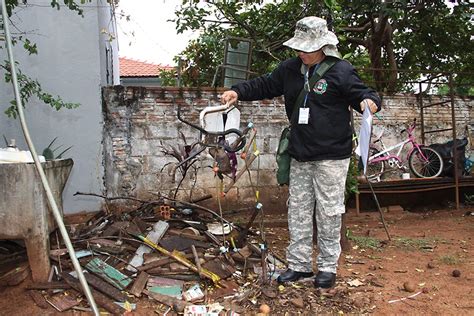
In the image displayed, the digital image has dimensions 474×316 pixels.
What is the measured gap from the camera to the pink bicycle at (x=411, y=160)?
7527 millimetres

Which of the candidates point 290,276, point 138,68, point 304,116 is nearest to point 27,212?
point 290,276

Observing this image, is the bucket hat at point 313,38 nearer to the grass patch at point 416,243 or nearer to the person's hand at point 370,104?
the person's hand at point 370,104

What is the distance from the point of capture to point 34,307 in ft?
9.86

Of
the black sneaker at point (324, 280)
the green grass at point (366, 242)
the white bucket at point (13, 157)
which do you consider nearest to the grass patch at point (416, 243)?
the green grass at point (366, 242)

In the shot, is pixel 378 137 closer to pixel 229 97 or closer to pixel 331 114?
pixel 331 114

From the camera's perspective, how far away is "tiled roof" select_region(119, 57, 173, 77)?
1758cm

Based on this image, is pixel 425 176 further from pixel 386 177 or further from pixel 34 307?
pixel 34 307

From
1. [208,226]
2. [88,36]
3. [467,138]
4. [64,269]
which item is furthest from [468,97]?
[64,269]

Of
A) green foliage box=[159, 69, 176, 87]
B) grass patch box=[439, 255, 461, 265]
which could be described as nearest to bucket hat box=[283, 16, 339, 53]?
grass patch box=[439, 255, 461, 265]

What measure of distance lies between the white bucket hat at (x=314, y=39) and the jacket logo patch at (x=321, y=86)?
0.21 metres

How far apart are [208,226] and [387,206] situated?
13.5 feet

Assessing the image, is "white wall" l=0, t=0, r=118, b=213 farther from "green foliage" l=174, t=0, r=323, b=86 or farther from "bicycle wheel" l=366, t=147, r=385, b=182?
"bicycle wheel" l=366, t=147, r=385, b=182

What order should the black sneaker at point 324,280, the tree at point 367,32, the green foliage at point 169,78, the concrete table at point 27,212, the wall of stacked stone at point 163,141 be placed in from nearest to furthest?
the concrete table at point 27,212, the black sneaker at point 324,280, the wall of stacked stone at point 163,141, the tree at point 367,32, the green foliage at point 169,78

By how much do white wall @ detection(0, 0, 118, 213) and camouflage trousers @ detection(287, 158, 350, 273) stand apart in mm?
3407
